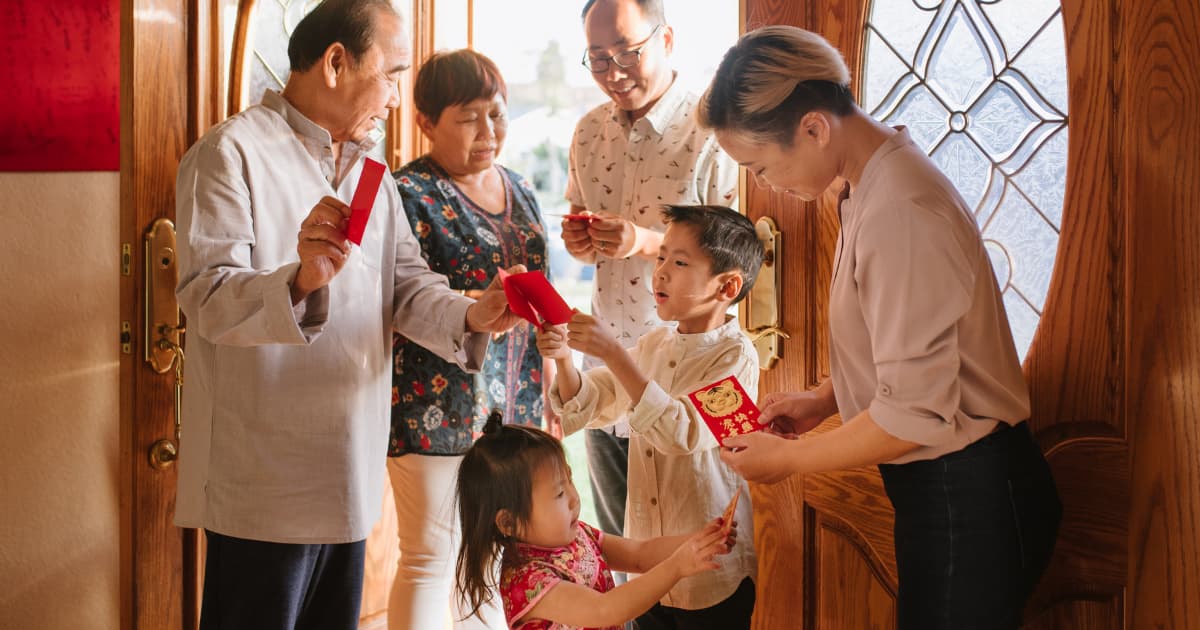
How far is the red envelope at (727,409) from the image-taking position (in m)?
1.67

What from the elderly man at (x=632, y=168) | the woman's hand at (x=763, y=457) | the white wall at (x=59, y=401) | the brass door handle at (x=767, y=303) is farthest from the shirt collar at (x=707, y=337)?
the white wall at (x=59, y=401)

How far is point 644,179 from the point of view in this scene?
2.46 metres

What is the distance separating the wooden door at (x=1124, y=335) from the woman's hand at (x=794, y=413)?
0.37m

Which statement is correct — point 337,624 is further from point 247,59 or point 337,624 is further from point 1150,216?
point 1150,216

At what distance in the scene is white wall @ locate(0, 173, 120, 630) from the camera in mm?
2254

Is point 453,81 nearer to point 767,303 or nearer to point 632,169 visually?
point 632,169

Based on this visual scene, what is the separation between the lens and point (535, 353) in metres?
2.60

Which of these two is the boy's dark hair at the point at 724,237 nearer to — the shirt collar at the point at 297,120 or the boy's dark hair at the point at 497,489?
the boy's dark hair at the point at 497,489

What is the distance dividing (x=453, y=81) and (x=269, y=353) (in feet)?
3.10

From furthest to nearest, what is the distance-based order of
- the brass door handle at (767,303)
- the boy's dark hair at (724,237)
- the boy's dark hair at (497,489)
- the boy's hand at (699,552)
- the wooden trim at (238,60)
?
the wooden trim at (238,60) < the brass door handle at (767,303) < the boy's dark hair at (724,237) < the boy's dark hair at (497,489) < the boy's hand at (699,552)

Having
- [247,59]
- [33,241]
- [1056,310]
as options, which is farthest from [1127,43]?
[33,241]

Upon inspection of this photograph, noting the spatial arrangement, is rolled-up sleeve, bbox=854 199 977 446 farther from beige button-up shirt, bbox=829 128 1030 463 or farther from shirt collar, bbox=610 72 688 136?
shirt collar, bbox=610 72 688 136

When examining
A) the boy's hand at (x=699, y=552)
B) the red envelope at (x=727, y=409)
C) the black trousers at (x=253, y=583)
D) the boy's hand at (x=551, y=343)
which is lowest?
the black trousers at (x=253, y=583)

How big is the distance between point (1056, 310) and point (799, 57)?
0.61 meters
